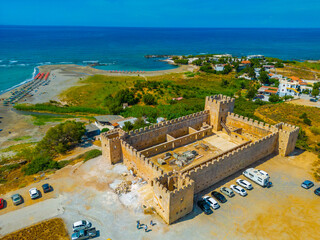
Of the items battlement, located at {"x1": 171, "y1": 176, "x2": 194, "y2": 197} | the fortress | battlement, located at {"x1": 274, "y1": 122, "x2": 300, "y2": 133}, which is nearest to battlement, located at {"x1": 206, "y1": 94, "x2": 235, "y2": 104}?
the fortress

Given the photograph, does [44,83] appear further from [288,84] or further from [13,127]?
[288,84]

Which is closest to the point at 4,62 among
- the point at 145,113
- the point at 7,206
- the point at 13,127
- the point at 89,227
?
the point at 13,127

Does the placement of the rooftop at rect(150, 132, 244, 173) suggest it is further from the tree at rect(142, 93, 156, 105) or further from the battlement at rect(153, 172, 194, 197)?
the tree at rect(142, 93, 156, 105)

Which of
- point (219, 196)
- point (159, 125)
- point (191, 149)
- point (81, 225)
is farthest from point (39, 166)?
point (219, 196)

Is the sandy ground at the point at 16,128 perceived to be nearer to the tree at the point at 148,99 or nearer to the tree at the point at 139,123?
the tree at the point at 139,123

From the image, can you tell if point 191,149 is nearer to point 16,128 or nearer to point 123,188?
point 123,188
